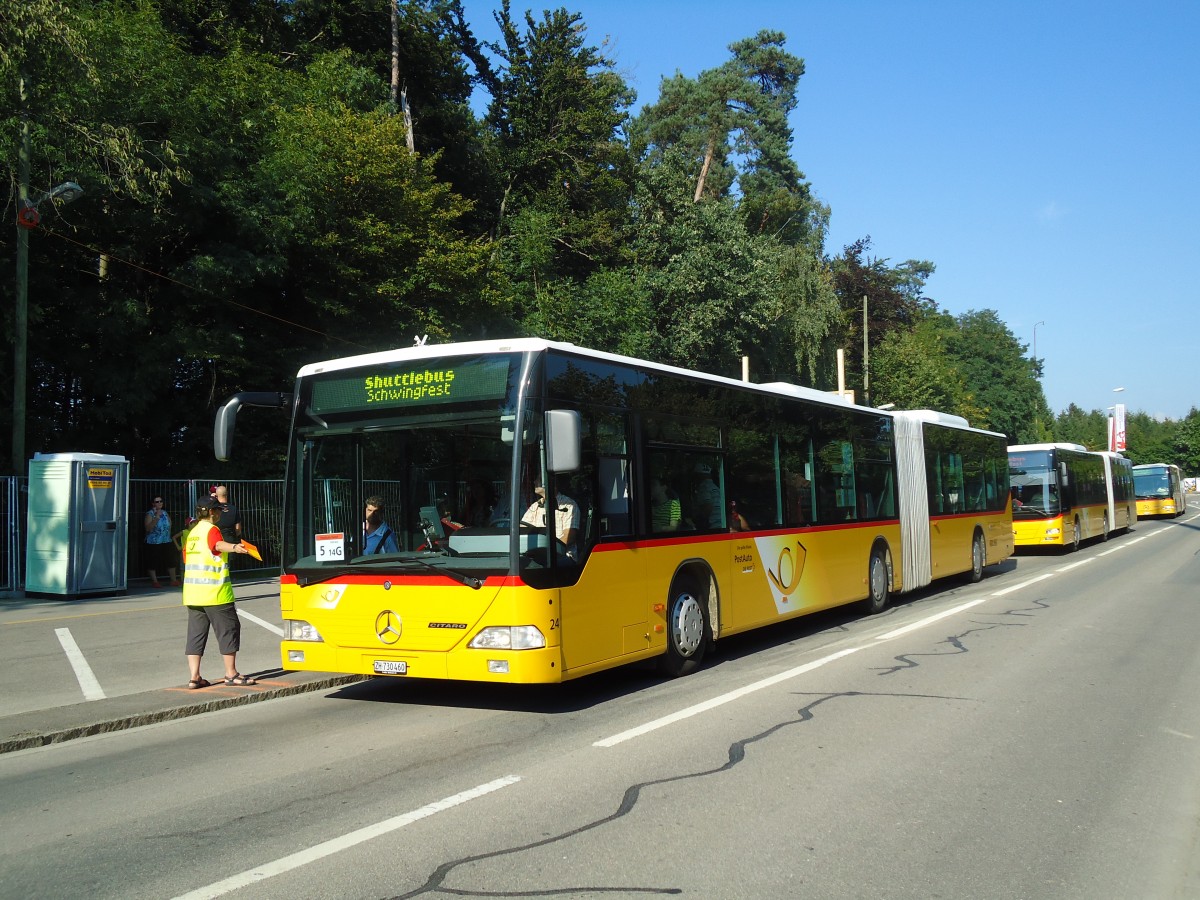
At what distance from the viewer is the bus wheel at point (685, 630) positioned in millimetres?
9469

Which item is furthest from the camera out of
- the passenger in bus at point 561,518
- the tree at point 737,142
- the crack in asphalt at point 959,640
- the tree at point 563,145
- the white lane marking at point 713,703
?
the tree at point 737,142

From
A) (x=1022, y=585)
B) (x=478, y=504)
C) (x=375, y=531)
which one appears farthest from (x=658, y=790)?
(x=1022, y=585)

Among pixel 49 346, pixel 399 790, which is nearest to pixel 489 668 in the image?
pixel 399 790

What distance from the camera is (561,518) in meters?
7.86

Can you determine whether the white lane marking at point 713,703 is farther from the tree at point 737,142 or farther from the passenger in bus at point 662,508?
the tree at point 737,142

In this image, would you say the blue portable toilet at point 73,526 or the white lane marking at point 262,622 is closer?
the white lane marking at point 262,622

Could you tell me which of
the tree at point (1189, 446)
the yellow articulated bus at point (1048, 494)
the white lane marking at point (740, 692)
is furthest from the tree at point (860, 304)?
the tree at point (1189, 446)

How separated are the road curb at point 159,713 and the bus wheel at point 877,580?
7939 mm

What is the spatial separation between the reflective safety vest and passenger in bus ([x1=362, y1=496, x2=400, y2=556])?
165 centimetres

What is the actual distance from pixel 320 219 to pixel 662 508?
19.4 m

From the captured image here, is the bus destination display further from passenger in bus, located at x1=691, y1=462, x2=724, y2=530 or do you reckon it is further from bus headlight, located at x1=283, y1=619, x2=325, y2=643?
passenger in bus, located at x1=691, y1=462, x2=724, y2=530

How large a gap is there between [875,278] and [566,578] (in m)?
51.8

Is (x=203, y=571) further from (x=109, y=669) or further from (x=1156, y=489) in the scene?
(x=1156, y=489)

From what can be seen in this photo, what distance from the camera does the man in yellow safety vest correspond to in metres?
9.23
